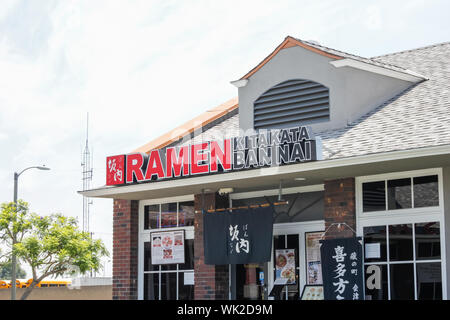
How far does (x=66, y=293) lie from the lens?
1442 inches

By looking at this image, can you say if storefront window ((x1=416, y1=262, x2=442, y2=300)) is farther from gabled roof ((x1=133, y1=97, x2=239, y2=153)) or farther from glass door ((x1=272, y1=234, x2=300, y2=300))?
gabled roof ((x1=133, y1=97, x2=239, y2=153))

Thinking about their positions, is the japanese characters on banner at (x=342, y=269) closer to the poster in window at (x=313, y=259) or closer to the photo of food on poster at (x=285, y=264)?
the poster in window at (x=313, y=259)

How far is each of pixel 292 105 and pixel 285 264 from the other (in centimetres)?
376

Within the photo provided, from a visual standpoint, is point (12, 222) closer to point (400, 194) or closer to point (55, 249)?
point (55, 249)

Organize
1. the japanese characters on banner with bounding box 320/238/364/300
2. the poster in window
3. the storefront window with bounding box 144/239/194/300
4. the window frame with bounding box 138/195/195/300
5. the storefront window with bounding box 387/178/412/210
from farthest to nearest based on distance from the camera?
the window frame with bounding box 138/195/195/300, the storefront window with bounding box 144/239/194/300, the poster in window, the japanese characters on banner with bounding box 320/238/364/300, the storefront window with bounding box 387/178/412/210

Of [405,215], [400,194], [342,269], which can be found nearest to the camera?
[405,215]

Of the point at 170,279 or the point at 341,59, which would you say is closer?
the point at 341,59

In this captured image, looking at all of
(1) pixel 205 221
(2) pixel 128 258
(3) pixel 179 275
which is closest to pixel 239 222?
(1) pixel 205 221

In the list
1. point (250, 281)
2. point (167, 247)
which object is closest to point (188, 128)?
point (167, 247)

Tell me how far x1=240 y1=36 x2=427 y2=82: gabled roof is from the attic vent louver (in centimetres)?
72

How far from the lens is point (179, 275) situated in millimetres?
17531

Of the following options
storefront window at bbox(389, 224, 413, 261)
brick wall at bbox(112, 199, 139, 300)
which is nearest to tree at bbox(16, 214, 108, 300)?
brick wall at bbox(112, 199, 139, 300)

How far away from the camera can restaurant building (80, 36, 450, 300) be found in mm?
13344

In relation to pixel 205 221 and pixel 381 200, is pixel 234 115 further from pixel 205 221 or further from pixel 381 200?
pixel 381 200
